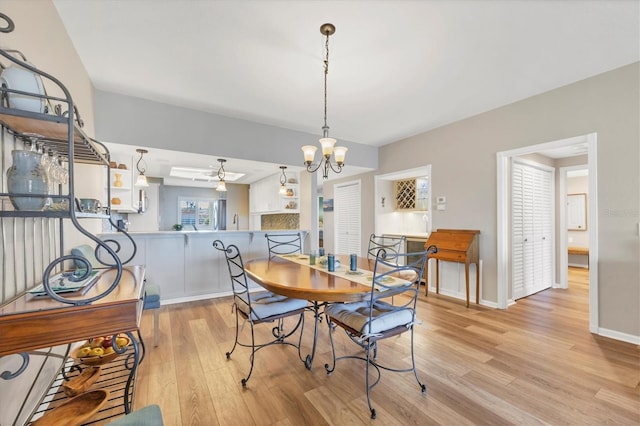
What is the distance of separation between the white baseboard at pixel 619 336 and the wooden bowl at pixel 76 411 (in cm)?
425

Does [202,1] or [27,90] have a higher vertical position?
[202,1]

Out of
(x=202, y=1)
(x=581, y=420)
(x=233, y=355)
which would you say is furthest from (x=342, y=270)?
(x=202, y=1)

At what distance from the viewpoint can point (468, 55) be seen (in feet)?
8.18

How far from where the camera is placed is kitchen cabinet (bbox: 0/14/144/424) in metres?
0.99

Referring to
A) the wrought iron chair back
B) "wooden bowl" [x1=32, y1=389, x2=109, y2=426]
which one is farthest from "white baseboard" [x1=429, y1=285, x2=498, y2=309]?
"wooden bowl" [x1=32, y1=389, x2=109, y2=426]

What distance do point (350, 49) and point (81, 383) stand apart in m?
3.04

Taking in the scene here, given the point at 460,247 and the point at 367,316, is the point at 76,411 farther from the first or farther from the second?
the point at 460,247

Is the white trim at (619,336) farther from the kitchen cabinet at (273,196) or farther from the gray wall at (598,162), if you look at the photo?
the kitchen cabinet at (273,196)

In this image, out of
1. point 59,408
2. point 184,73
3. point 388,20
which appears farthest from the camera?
point 184,73

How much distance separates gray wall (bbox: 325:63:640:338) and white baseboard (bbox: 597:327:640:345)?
3 centimetres

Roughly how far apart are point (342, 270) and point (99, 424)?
1826 millimetres

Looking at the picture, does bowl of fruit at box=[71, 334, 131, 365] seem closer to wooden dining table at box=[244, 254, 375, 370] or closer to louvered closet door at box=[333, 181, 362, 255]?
wooden dining table at box=[244, 254, 375, 370]

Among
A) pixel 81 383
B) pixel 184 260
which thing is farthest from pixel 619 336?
pixel 184 260

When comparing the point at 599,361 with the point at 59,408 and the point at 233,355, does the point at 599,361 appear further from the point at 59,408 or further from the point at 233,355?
the point at 59,408
